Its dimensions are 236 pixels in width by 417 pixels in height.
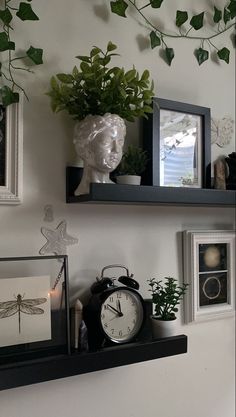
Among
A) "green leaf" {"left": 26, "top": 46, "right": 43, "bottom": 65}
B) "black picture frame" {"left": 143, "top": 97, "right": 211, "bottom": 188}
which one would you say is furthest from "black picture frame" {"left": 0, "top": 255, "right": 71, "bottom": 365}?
"green leaf" {"left": 26, "top": 46, "right": 43, "bottom": 65}

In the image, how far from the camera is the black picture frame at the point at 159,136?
4.15ft

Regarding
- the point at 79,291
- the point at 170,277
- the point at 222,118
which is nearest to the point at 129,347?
the point at 79,291

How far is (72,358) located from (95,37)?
87 centimetres

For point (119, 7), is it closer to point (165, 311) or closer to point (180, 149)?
point (180, 149)

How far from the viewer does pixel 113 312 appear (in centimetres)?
115

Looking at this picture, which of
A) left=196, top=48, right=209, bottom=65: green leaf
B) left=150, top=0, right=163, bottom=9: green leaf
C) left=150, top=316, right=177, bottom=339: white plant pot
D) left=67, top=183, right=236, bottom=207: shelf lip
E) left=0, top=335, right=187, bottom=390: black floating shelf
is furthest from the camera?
left=196, top=48, right=209, bottom=65: green leaf

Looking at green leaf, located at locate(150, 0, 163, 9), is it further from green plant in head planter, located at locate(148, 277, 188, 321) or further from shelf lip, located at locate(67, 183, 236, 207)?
green plant in head planter, located at locate(148, 277, 188, 321)

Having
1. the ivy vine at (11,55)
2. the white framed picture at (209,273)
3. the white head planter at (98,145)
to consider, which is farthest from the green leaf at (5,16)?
the white framed picture at (209,273)

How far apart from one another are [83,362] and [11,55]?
0.79 meters

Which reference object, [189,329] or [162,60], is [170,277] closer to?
[189,329]

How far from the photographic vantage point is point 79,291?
1.20 metres

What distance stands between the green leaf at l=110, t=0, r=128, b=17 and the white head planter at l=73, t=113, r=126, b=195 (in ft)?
1.11

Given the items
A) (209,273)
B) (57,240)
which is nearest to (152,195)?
(57,240)

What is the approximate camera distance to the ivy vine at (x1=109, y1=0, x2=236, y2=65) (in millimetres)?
1312
